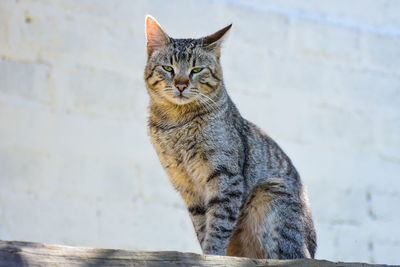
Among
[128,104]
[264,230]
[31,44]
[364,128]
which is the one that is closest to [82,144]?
[128,104]

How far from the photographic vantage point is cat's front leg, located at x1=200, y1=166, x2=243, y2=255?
2.62 m

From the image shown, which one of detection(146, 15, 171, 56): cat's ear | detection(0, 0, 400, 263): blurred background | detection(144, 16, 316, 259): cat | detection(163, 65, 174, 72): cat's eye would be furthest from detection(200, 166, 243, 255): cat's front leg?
detection(0, 0, 400, 263): blurred background

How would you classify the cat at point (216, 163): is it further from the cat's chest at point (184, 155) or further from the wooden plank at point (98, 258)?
the wooden plank at point (98, 258)

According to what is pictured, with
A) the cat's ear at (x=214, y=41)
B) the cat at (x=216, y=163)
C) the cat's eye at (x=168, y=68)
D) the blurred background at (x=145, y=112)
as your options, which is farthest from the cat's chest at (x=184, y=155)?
the blurred background at (x=145, y=112)

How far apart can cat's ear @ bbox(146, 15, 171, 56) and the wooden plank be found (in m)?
1.20

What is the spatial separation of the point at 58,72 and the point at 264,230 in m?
1.72

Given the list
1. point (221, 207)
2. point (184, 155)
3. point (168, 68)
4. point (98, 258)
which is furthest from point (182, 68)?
point (98, 258)

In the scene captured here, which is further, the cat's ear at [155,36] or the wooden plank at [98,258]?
the cat's ear at [155,36]

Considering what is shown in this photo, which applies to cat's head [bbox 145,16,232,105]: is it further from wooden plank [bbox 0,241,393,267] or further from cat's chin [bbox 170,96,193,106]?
wooden plank [bbox 0,241,393,267]

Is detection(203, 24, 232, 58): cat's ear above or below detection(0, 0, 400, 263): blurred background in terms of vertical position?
above

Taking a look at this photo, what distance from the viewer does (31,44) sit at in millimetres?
3855

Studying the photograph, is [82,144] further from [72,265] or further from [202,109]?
[72,265]

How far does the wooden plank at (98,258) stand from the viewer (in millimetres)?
1800

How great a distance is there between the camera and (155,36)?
2959 mm
